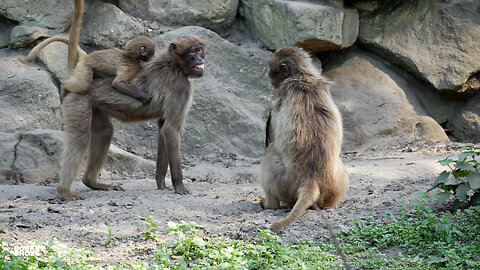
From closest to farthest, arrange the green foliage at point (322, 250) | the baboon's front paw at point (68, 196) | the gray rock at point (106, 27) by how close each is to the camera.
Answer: the green foliage at point (322, 250) → the baboon's front paw at point (68, 196) → the gray rock at point (106, 27)

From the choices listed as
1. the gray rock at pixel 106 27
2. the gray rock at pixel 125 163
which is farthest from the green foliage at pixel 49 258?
the gray rock at pixel 106 27

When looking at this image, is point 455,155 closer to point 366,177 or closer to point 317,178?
point 366,177

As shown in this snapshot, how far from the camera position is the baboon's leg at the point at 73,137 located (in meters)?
8.31

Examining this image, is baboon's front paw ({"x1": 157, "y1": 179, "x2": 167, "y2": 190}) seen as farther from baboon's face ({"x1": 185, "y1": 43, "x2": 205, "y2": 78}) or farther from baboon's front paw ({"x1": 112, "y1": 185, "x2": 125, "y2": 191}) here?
baboon's face ({"x1": 185, "y1": 43, "x2": 205, "y2": 78})

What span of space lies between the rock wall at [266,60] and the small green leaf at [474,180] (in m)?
5.14

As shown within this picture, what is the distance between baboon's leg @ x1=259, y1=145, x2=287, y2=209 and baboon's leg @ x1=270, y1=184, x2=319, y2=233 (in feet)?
1.13

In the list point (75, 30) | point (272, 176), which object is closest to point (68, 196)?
point (75, 30)

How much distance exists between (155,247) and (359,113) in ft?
24.6

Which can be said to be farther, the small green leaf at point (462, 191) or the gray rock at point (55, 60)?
the gray rock at point (55, 60)

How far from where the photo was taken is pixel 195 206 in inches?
315

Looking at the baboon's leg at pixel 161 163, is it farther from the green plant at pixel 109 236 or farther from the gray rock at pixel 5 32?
the gray rock at pixel 5 32

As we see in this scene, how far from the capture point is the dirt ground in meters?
6.51

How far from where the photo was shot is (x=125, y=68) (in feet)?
29.3

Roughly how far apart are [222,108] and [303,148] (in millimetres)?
4275
